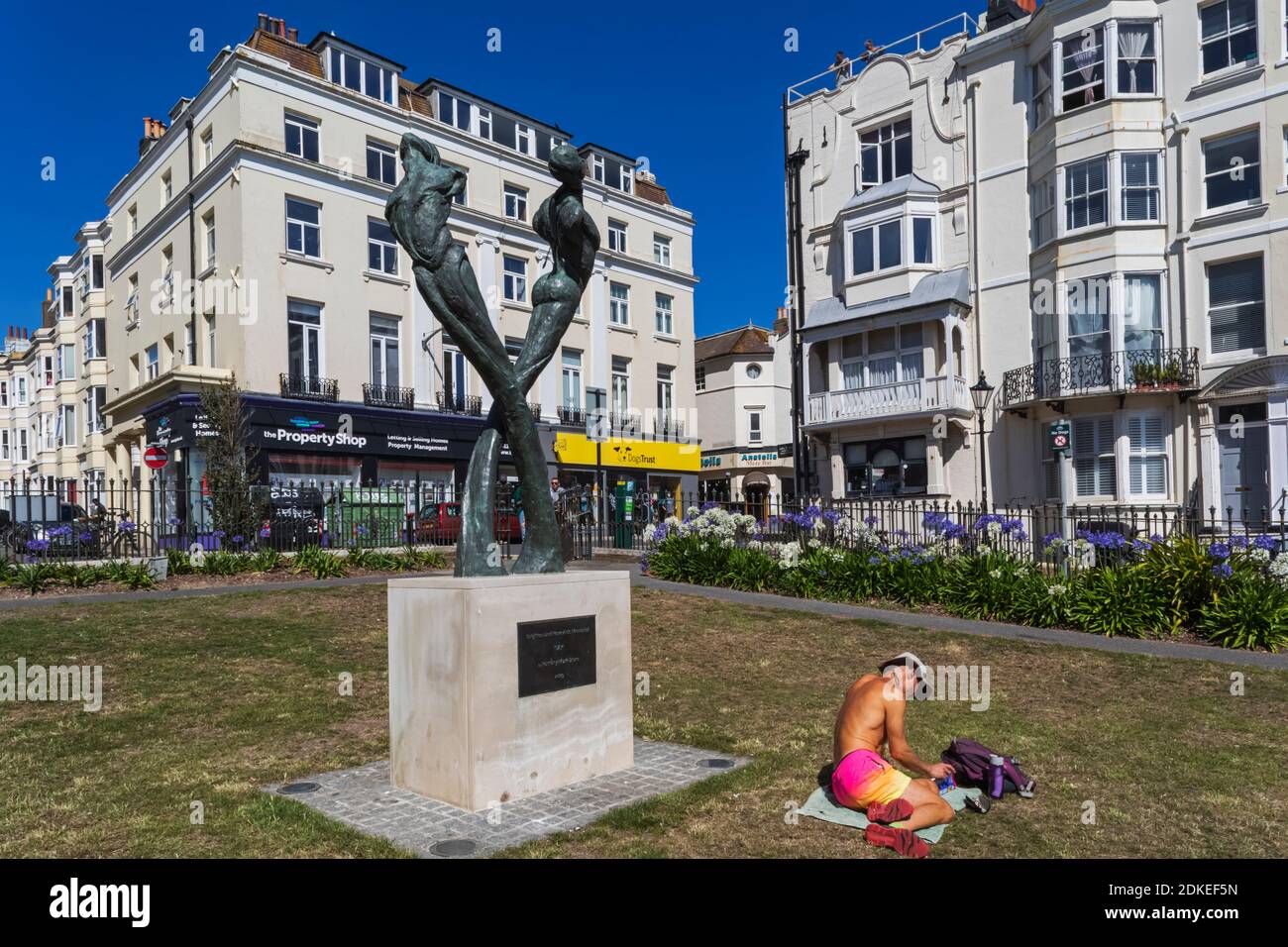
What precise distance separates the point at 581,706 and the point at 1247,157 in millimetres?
23047

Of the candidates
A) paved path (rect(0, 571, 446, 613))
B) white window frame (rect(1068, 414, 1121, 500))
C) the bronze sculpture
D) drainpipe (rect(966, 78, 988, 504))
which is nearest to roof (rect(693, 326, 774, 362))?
drainpipe (rect(966, 78, 988, 504))

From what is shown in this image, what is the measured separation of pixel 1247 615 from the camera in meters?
10.4

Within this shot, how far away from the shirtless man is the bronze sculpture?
241 centimetres

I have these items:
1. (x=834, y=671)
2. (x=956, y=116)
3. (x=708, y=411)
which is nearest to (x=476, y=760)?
(x=834, y=671)

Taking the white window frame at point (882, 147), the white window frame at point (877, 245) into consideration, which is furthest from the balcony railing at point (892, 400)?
the white window frame at point (882, 147)

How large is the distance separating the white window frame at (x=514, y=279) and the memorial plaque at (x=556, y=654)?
31.2m

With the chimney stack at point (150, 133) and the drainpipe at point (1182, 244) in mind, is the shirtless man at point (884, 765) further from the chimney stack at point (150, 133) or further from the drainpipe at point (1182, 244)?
the chimney stack at point (150, 133)

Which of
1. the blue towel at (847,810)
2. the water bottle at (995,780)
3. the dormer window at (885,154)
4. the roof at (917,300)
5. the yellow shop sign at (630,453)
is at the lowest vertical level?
the blue towel at (847,810)

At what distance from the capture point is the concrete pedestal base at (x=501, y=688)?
5.30 meters

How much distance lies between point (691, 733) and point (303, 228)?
27.8 metres

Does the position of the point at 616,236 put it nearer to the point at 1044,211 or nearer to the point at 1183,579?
the point at 1044,211

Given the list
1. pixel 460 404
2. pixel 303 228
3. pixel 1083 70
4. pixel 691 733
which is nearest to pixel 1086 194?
pixel 1083 70

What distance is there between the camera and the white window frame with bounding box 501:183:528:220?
1420 inches

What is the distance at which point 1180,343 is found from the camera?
21.7 m
